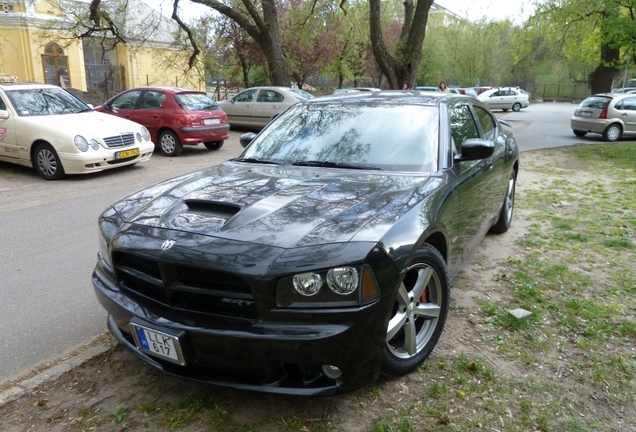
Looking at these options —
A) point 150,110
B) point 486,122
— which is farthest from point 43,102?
point 486,122

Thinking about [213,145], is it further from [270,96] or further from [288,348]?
[288,348]

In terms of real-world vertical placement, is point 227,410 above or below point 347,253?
below

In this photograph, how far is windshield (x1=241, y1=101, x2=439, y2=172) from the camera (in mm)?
3674

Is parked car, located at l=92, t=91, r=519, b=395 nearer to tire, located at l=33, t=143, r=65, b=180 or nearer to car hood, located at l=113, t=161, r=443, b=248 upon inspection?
car hood, located at l=113, t=161, r=443, b=248

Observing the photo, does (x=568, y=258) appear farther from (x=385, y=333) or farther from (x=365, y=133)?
(x=385, y=333)

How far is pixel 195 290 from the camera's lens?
2504mm

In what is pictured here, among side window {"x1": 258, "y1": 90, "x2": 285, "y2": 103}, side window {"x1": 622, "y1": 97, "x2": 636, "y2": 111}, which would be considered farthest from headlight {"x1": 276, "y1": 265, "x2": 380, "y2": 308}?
side window {"x1": 622, "y1": 97, "x2": 636, "y2": 111}

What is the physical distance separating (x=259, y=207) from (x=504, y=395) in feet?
5.75

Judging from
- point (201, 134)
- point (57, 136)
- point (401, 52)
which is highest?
point (401, 52)

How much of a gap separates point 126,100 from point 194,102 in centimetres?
182

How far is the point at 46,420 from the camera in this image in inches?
108

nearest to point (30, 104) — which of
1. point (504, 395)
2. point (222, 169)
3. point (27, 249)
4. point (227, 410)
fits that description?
point (27, 249)

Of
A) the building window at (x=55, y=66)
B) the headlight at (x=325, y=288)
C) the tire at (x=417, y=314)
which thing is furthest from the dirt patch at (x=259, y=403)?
the building window at (x=55, y=66)

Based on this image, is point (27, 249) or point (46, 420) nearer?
point (46, 420)
